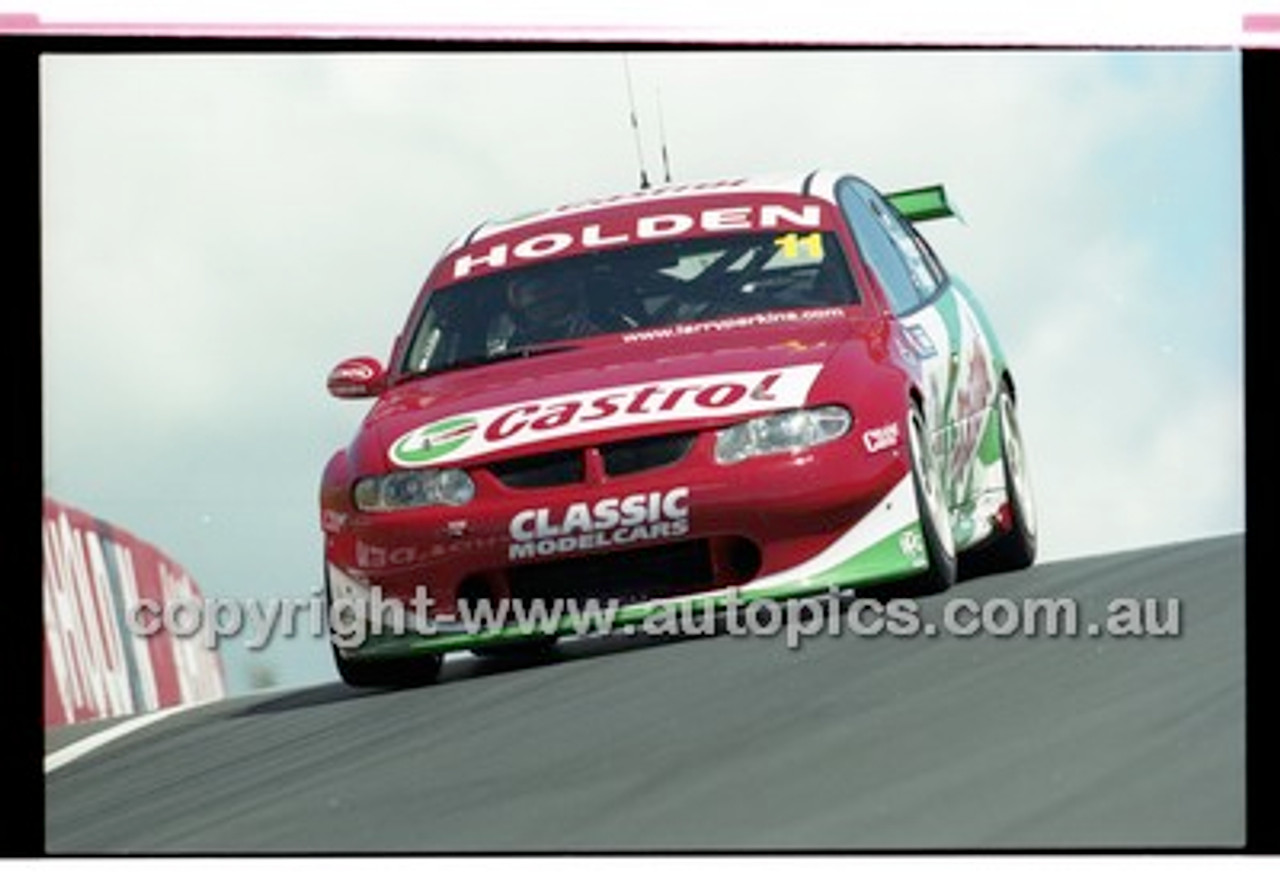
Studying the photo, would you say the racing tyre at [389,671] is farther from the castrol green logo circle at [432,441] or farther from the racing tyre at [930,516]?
the racing tyre at [930,516]

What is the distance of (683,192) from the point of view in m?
9.23

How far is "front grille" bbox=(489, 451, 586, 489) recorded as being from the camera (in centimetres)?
786

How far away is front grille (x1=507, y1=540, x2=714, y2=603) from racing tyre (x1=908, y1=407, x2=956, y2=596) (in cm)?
56

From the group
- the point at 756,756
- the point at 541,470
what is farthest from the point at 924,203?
the point at 756,756

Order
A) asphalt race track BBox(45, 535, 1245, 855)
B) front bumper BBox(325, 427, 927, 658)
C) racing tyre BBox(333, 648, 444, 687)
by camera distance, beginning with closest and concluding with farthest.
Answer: asphalt race track BBox(45, 535, 1245, 855) → front bumper BBox(325, 427, 927, 658) → racing tyre BBox(333, 648, 444, 687)

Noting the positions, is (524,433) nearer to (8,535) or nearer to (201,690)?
(8,535)

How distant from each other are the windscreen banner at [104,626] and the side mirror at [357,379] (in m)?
1.07

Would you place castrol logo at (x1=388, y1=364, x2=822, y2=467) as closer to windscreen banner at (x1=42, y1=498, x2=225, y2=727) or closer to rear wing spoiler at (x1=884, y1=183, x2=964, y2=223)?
windscreen banner at (x1=42, y1=498, x2=225, y2=727)

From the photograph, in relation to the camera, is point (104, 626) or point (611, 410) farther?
point (104, 626)

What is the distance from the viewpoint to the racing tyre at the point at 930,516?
7.98 meters

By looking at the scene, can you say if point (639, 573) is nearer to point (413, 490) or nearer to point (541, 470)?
point (541, 470)

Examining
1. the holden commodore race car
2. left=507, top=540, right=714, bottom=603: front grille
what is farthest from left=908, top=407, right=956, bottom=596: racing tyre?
left=507, top=540, right=714, bottom=603: front grille

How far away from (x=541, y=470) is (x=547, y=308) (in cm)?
108
